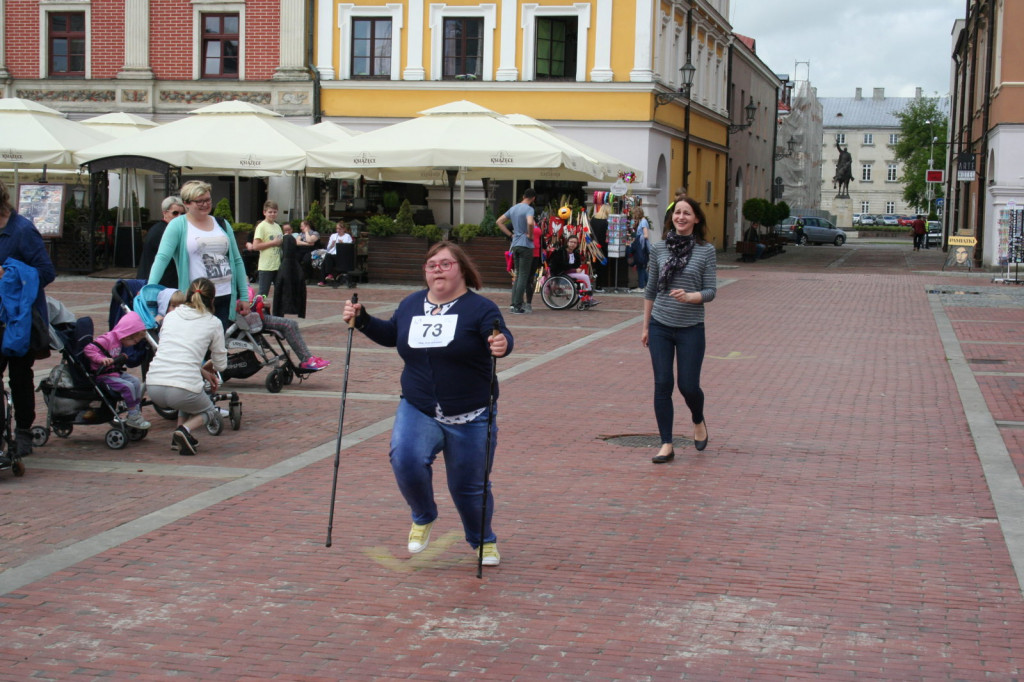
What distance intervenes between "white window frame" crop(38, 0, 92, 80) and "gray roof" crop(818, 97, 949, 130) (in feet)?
383

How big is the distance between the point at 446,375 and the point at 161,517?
79.9 inches

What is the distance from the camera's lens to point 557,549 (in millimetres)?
6078

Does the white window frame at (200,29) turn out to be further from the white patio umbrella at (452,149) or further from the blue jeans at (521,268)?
the blue jeans at (521,268)

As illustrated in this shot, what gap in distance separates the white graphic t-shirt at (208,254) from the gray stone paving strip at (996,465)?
5760mm

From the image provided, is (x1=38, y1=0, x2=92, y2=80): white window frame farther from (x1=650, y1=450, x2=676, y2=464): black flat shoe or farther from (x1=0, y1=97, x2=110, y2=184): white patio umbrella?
(x1=650, y1=450, x2=676, y2=464): black flat shoe

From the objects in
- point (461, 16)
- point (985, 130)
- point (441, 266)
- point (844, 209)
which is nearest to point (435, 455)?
point (441, 266)

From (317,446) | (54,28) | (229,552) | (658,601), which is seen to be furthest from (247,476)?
(54,28)

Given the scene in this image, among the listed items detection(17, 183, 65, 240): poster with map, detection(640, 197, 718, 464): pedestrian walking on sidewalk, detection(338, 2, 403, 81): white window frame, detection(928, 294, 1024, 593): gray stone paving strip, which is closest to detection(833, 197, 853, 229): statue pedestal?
detection(338, 2, 403, 81): white window frame

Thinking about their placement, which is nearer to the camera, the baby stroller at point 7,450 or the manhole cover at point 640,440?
the baby stroller at point 7,450

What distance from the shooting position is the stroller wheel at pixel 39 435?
27.3 ft

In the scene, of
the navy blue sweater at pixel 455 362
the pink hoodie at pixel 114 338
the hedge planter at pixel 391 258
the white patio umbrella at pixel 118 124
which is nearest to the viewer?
the navy blue sweater at pixel 455 362

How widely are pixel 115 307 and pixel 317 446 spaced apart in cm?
210

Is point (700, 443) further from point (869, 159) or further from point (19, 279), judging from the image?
point (869, 159)

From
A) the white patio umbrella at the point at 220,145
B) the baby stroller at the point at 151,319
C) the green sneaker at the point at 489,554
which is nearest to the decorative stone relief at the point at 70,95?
the white patio umbrella at the point at 220,145
